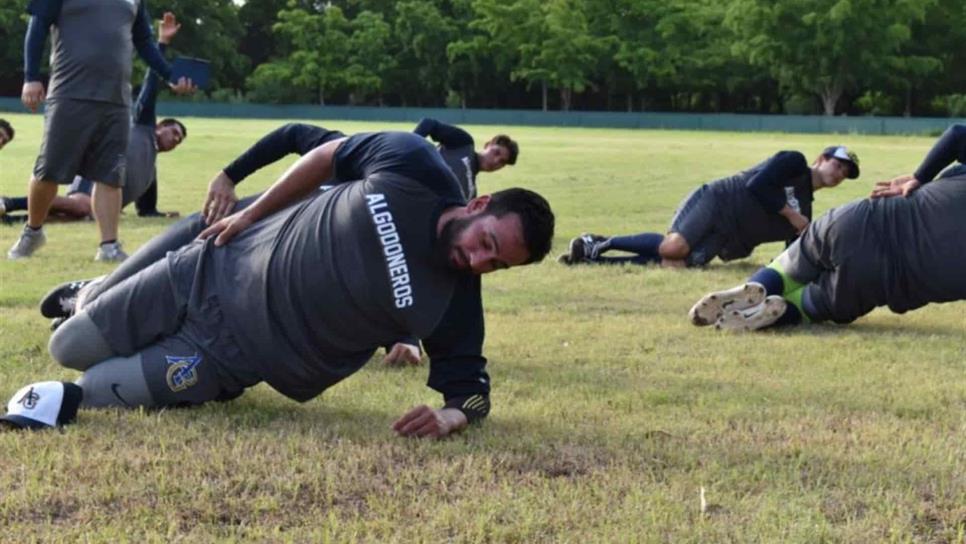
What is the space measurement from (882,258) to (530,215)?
10.1ft

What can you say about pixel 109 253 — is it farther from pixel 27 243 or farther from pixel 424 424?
pixel 424 424

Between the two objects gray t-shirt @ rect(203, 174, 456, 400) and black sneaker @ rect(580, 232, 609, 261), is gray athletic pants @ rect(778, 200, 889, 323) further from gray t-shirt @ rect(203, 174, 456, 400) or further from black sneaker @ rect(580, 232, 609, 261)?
gray t-shirt @ rect(203, 174, 456, 400)

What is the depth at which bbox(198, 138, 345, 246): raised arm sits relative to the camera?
4.48m

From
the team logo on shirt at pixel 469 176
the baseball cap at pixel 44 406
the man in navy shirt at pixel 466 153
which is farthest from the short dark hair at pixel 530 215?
the team logo on shirt at pixel 469 176

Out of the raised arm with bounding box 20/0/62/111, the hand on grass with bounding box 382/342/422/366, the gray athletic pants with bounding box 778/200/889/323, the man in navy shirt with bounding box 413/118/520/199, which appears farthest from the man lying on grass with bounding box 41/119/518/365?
the raised arm with bounding box 20/0/62/111

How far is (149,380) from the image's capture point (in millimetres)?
4289

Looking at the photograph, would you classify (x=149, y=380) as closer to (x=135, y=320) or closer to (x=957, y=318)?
(x=135, y=320)

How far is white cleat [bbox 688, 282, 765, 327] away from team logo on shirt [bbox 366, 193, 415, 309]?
2.72 m

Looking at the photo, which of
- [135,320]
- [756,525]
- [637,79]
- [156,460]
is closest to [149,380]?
[135,320]

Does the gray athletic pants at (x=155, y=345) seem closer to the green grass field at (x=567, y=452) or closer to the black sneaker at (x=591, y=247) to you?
the green grass field at (x=567, y=452)

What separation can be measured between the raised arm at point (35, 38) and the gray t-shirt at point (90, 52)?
0.08 metres

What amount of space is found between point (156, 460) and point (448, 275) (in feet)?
3.63

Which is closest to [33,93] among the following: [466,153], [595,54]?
[466,153]

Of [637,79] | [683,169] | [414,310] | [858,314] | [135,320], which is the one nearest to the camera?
[414,310]
